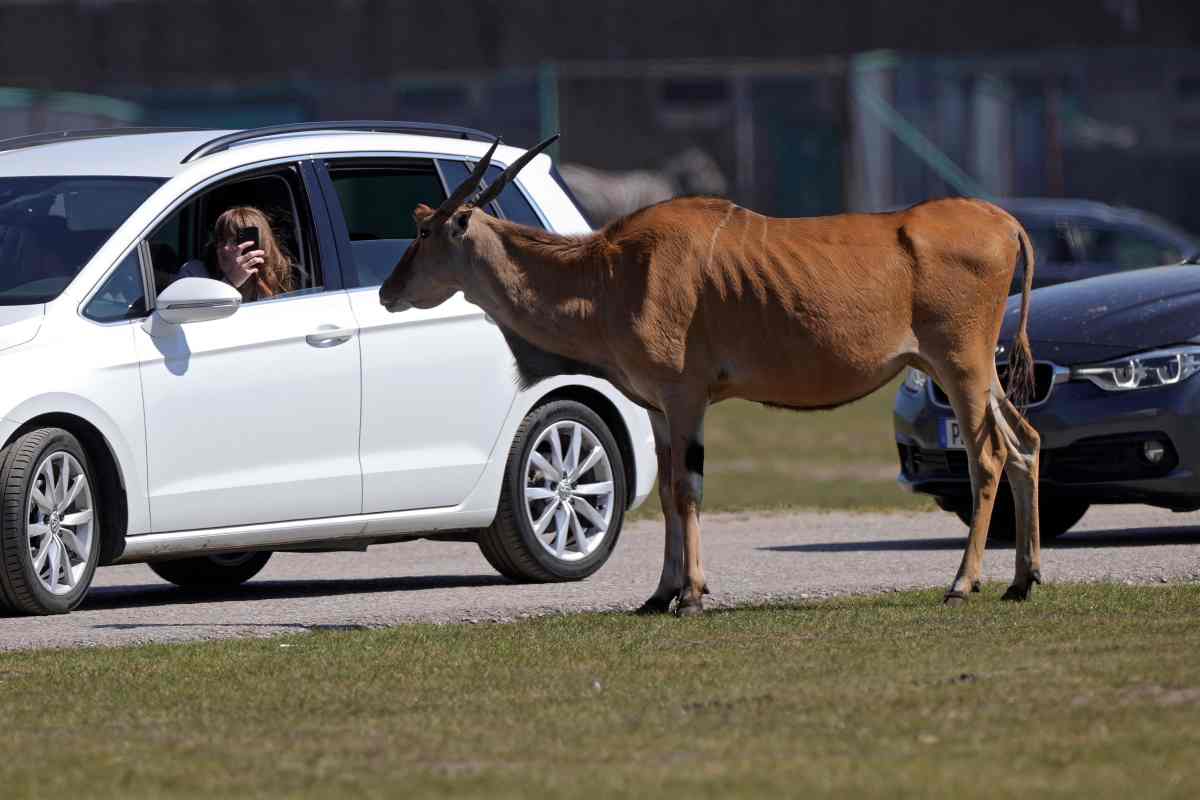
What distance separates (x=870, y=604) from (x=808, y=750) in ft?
11.6

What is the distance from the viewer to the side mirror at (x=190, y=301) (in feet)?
35.0

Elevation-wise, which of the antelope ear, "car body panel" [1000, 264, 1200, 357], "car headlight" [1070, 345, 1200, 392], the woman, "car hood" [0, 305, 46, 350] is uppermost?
the antelope ear

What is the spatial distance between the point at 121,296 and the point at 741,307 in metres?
2.65

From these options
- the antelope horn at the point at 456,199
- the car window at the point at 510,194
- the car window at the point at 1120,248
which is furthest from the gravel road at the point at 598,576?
the car window at the point at 1120,248

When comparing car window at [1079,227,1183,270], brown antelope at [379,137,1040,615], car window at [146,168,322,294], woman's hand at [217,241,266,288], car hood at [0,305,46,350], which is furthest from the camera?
car window at [1079,227,1183,270]

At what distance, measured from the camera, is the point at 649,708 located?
761 cm

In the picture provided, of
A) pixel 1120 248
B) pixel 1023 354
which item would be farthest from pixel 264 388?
pixel 1120 248

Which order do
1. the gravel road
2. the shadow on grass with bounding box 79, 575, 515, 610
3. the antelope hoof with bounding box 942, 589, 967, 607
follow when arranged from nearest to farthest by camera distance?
the antelope hoof with bounding box 942, 589, 967, 607 → the gravel road → the shadow on grass with bounding box 79, 575, 515, 610

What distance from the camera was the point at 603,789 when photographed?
20.9 ft

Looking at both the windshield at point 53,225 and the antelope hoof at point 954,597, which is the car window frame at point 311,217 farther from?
the antelope hoof at point 954,597

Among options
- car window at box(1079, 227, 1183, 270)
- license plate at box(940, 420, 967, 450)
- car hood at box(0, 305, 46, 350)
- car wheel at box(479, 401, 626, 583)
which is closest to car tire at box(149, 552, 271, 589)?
car wheel at box(479, 401, 626, 583)

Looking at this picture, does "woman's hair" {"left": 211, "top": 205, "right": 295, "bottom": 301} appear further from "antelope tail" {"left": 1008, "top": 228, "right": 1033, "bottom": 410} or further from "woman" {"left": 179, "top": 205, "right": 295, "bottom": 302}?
"antelope tail" {"left": 1008, "top": 228, "right": 1033, "bottom": 410}

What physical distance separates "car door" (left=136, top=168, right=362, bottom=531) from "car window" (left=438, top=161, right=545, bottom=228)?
3.35 feet

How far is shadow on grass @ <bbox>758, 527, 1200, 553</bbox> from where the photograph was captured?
13.2 metres
